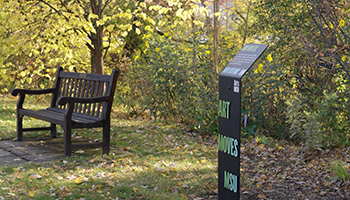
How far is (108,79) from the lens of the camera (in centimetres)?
505

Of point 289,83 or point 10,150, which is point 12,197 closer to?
point 10,150

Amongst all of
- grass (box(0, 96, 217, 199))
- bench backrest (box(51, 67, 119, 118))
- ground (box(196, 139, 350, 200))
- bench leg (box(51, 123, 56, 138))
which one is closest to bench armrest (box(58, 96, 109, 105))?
bench backrest (box(51, 67, 119, 118))

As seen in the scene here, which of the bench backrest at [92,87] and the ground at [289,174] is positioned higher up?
the bench backrest at [92,87]

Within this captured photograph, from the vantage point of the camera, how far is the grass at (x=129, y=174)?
356 centimetres

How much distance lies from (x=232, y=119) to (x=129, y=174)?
1.75 m

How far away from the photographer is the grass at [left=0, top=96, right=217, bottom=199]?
3564mm

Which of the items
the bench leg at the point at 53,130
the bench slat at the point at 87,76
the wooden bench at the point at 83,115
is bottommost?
the bench leg at the point at 53,130

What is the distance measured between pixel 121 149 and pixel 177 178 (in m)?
1.52

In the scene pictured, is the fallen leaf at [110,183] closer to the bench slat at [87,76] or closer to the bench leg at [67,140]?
the bench leg at [67,140]

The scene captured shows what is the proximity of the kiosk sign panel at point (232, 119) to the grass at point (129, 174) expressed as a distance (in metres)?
0.79

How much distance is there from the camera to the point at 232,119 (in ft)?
9.34

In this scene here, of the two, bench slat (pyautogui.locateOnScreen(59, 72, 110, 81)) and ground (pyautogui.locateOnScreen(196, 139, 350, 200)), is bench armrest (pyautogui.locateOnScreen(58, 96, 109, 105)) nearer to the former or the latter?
bench slat (pyautogui.locateOnScreen(59, 72, 110, 81))

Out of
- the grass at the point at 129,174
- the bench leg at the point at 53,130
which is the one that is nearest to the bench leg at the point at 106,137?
the grass at the point at 129,174

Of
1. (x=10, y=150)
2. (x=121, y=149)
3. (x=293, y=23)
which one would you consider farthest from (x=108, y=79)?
(x=293, y=23)
